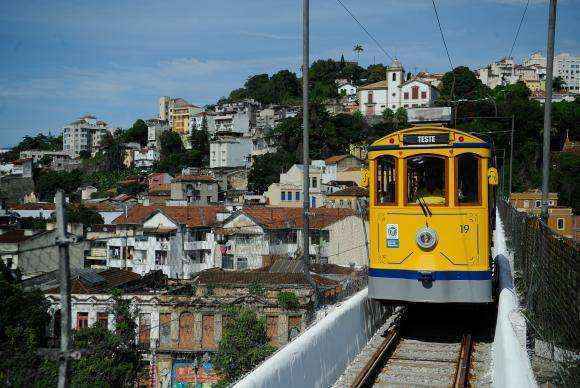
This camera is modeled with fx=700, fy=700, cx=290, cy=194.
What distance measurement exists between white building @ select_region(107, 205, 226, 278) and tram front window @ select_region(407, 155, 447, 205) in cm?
3165

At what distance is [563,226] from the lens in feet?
103

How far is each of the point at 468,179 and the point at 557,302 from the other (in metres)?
3.38

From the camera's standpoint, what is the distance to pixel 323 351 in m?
8.45

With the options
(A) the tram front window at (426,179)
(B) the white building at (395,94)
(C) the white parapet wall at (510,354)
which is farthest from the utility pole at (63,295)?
(B) the white building at (395,94)

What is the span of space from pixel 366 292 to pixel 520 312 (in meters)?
2.59

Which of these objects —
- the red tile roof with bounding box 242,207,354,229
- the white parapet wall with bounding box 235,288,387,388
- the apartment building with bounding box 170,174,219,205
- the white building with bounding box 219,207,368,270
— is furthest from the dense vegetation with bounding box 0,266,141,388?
the apartment building with bounding box 170,174,219,205

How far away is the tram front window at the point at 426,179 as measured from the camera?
10.5 meters

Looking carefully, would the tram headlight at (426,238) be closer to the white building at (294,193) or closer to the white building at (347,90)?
the white building at (294,193)

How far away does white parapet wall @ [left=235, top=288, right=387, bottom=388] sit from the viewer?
677cm

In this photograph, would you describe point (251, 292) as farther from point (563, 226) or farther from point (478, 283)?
point (563, 226)

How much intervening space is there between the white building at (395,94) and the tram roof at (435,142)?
96.2 metres

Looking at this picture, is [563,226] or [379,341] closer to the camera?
[379,341]

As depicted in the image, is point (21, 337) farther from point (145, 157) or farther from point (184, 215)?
point (145, 157)

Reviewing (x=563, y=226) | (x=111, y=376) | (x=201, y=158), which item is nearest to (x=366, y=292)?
(x=111, y=376)
